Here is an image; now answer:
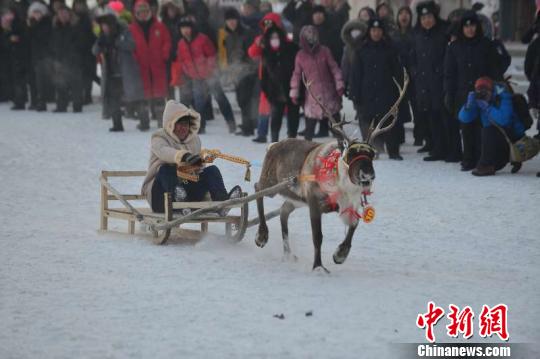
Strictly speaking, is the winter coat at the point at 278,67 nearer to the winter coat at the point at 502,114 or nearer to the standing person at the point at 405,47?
the standing person at the point at 405,47

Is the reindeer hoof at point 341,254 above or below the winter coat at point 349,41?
below

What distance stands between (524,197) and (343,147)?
12.0 ft

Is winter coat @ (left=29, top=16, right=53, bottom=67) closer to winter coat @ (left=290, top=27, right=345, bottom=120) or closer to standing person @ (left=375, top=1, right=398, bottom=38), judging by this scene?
standing person @ (left=375, top=1, right=398, bottom=38)

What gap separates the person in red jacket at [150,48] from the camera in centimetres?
1673

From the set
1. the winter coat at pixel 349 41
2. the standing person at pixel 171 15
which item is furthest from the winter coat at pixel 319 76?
the standing person at pixel 171 15

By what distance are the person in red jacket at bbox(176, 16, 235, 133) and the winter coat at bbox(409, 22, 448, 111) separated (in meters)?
3.88

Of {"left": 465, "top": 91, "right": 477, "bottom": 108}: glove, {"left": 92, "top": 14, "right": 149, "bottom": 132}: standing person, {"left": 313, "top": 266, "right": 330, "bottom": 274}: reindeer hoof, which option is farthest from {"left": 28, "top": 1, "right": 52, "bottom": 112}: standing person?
{"left": 313, "top": 266, "right": 330, "bottom": 274}: reindeer hoof

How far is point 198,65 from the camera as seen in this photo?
53.7 feet

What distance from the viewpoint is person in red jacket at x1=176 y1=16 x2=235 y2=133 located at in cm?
1633

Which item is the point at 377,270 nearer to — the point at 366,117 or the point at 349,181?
the point at 349,181

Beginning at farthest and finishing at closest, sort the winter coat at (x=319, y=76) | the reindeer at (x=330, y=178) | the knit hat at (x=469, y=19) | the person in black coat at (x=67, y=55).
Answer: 1. the person in black coat at (x=67, y=55)
2. the winter coat at (x=319, y=76)
3. the knit hat at (x=469, y=19)
4. the reindeer at (x=330, y=178)

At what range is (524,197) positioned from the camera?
34.7 ft

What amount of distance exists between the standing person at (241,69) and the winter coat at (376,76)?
3009mm

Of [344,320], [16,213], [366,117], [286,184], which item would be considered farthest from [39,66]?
[344,320]
